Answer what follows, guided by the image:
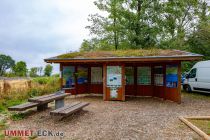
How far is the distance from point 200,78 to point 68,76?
8.58 meters

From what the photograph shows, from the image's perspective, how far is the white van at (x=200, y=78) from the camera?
14.8 meters

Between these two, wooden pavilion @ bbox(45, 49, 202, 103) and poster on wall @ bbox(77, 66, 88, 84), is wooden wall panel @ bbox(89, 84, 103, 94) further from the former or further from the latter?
poster on wall @ bbox(77, 66, 88, 84)

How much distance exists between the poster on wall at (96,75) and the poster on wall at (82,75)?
0.44 metres

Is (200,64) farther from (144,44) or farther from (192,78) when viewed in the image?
(144,44)

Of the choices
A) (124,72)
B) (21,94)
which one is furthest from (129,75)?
(21,94)

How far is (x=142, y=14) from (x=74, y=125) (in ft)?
52.9

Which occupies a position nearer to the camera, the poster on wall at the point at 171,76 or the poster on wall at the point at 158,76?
the poster on wall at the point at 171,76

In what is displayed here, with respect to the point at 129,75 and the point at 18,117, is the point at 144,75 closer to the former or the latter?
the point at 129,75

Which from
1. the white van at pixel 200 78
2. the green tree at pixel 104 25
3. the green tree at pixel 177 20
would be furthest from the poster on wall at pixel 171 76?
the green tree at pixel 104 25

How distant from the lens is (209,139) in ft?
18.4

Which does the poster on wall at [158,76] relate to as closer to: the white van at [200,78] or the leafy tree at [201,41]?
the white van at [200,78]

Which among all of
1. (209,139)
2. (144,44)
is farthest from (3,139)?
(144,44)

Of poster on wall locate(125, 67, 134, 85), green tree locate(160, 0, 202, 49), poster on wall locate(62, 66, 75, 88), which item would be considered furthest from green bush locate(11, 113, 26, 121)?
green tree locate(160, 0, 202, 49)

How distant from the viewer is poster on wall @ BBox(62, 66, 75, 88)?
1405 centimetres
